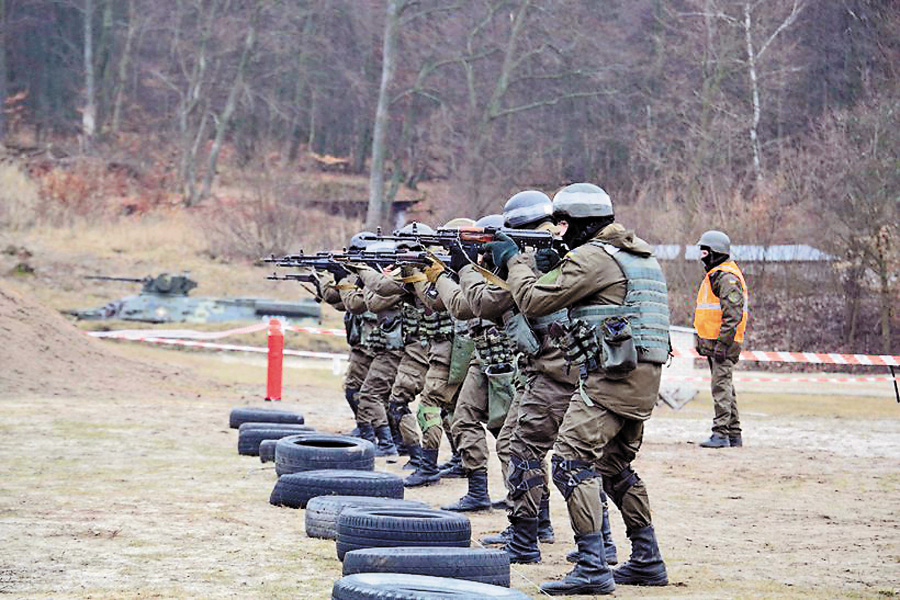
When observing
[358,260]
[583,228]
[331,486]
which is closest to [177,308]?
[358,260]

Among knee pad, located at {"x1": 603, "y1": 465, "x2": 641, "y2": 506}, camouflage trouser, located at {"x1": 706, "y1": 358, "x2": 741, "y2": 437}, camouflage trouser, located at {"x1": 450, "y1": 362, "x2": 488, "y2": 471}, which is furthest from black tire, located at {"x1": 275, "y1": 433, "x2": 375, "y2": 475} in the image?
camouflage trouser, located at {"x1": 706, "y1": 358, "x2": 741, "y2": 437}

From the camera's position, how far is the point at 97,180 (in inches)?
1806

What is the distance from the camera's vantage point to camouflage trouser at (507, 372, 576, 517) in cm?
815

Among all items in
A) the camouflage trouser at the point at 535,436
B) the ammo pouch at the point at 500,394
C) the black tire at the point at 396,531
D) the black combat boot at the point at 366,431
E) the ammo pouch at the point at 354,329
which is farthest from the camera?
the black combat boot at the point at 366,431

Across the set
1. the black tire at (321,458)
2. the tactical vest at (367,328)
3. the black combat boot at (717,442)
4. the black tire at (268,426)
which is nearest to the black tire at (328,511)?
the black tire at (321,458)

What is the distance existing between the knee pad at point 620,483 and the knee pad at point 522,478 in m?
0.65

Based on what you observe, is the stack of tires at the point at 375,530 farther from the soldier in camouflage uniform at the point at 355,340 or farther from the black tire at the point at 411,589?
the soldier in camouflage uniform at the point at 355,340

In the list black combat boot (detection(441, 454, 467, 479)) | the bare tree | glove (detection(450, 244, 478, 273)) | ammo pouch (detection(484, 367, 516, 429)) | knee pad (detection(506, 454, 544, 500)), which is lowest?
black combat boot (detection(441, 454, 467, 479))

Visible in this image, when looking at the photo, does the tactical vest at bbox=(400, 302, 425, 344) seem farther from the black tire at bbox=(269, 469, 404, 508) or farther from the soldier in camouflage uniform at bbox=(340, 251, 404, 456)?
the black tire at bbox=(269, 469, 404, 508)

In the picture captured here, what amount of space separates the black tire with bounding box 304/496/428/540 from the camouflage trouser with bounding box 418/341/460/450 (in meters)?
2.53

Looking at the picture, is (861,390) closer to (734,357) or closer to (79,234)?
(734,357)

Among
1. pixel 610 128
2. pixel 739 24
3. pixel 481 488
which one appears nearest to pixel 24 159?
pixel 610 128

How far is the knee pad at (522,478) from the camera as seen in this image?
26.8 ft

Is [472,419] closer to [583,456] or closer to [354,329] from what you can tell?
[583,456]
